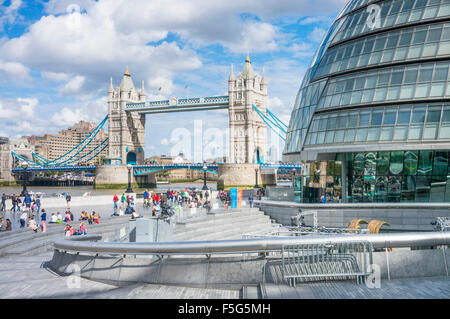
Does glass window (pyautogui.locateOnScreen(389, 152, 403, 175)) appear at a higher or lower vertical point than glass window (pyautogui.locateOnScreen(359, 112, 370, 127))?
lower

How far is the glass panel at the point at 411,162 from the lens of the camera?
21.6m

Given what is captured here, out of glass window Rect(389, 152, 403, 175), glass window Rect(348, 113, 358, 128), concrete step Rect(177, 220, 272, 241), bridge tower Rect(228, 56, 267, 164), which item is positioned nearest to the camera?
concrete step Rect(177, 220, 272, 241)

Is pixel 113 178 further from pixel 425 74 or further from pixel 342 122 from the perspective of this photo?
pixel 425 74

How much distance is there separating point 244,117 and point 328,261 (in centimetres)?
11467

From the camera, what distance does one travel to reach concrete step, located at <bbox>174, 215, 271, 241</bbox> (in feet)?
53.7

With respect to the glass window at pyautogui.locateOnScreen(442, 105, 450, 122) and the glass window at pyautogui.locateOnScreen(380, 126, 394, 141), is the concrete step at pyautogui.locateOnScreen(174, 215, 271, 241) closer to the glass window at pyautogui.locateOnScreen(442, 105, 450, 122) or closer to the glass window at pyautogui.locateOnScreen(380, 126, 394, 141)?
the glass window at pyautogui.locateOnScreen(380, 126, 394, 141)

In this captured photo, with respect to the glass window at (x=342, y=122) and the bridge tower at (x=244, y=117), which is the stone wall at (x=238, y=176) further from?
the glass window at (x=342, y=122)

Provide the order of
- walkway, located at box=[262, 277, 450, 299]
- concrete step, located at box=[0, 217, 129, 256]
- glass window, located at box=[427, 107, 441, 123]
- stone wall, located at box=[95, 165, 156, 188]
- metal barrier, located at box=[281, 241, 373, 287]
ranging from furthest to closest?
1. stone wall, located at box=[95, 165, 156, 188]
2. glass window, located at box=[427, 107, 441, 123]
3. concrete step, located at box=[0, 217, 129, 256]
4. metal barrier, located at box=[281, 241, 373, 287]
5. walkway, located at box=[262, 277, 450, 299]

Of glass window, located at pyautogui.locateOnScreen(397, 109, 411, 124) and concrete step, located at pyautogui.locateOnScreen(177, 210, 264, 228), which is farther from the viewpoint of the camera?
glass window, located at pyautogui.locateOnScreen(397, 109, 411, 124)

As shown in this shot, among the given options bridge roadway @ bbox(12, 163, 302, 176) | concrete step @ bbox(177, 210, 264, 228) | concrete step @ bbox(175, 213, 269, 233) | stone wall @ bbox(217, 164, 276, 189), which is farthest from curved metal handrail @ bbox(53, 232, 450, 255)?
stone wall @ bbox(217, 164, 276, 189)

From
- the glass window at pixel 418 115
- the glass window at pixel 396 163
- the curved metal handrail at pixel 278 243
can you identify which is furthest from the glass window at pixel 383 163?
the curved metal handrail at pixel 278 243

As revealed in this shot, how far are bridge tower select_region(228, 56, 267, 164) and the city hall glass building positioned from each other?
91.9 metres

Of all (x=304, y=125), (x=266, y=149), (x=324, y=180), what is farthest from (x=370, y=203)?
(x=266, y=149)
